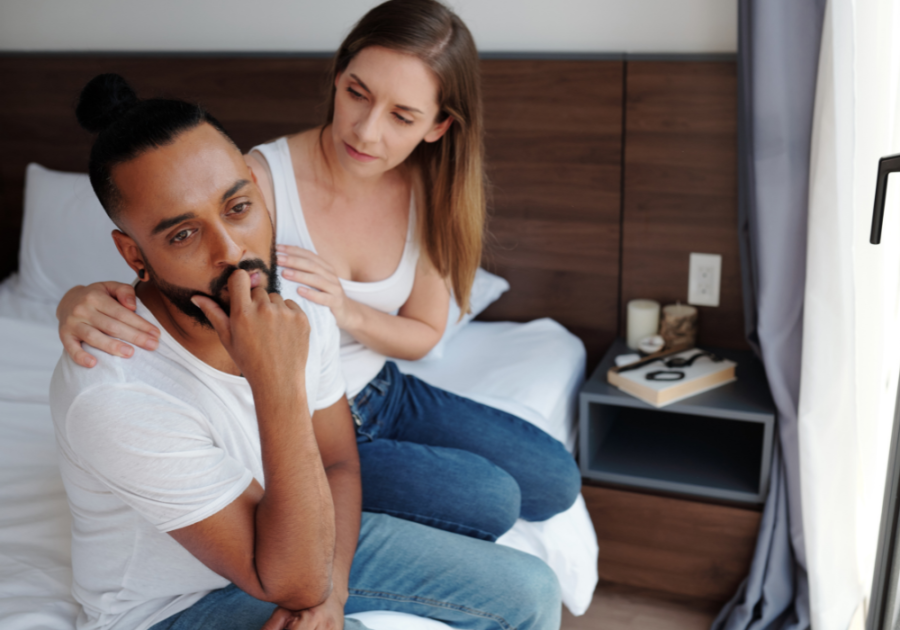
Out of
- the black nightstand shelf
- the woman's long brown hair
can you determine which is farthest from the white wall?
the black nightstand shelf

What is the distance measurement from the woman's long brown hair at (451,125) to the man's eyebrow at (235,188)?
1.59ft

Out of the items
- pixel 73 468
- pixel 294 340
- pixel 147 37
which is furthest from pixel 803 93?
pixel 147 37

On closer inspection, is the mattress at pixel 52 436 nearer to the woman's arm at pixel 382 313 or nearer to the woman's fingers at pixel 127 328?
the woman's arm at pixel 382 313

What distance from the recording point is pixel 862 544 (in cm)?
157

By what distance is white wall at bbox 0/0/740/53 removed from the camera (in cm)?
182

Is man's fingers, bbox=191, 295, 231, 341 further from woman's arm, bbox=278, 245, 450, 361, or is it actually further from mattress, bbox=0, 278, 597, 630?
mattress, bbox=0, 278, 597, 630

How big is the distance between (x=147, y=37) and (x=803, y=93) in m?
1.82

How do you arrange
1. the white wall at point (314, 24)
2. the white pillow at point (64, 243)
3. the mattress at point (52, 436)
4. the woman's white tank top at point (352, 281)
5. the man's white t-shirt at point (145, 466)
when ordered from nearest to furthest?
the man's white t-shirt at point (145, 466) → the mattress at point (52, 436) → the woman's white tank top at point (352, 281) → the white wall at point (314, 24) → the white pillow at point (64, 243)

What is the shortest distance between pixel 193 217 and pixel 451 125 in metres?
0.69

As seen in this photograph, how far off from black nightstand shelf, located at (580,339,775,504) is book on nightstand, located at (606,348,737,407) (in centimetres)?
2

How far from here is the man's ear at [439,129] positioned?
4.81 feet

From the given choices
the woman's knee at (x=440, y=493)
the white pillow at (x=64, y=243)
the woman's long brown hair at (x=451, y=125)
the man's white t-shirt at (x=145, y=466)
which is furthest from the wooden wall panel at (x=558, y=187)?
the man's white t-shirt at (x=145, y=466)

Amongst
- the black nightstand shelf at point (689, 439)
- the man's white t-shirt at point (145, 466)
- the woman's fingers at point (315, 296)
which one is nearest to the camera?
the man's white t-shirt at point (145, 466)

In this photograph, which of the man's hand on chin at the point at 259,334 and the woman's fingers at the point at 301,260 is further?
the woman's fingers at the point at 301,260
